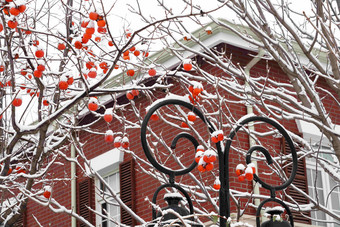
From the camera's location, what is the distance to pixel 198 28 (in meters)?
11.7

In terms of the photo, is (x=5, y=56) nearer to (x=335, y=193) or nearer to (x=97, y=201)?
(x=97, y=201)

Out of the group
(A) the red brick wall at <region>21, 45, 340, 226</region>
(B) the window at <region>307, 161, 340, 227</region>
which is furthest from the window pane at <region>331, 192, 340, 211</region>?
(A) the red brick wall at <region>21, 45, 340, 226</region>

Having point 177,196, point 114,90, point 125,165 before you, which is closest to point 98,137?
point 125,165

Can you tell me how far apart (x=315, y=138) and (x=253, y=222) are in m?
2.41

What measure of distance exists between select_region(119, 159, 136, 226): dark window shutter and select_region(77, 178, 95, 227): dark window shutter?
1.00 metres

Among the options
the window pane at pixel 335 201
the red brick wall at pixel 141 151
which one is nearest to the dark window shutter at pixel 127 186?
the red brick wall at pixel 141 151

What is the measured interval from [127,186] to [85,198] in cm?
151

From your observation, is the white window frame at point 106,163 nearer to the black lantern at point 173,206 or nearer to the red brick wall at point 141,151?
the red brick wall at point 141,151

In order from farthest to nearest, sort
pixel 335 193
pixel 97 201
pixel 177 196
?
pixel 97 201 < pixel 335 193 < pixel 177 196

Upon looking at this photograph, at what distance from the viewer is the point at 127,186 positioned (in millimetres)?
13031

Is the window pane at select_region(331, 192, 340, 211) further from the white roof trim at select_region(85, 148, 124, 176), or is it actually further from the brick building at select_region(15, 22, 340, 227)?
the white roof trim at select_region(85, 148, 124, 176)

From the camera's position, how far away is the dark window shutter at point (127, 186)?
12.8 meters

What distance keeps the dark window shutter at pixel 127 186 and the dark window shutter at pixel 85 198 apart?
1.00m

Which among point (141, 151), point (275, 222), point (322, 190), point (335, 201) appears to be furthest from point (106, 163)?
point (275, 222)
